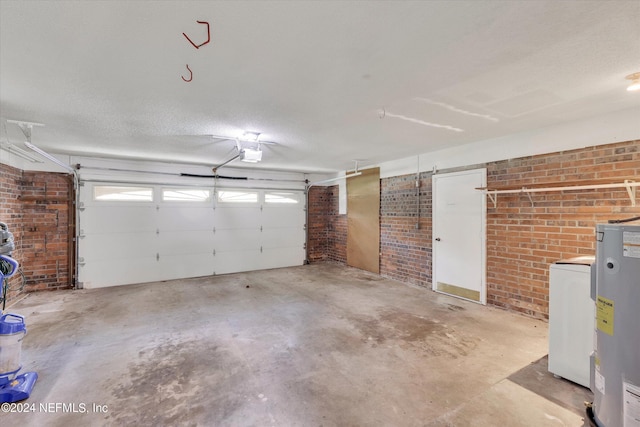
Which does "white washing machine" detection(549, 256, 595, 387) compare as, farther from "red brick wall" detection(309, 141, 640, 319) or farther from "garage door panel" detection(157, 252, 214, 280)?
"garage door panel" detection(157, 252, 214, 280)

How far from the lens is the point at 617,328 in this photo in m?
1.38

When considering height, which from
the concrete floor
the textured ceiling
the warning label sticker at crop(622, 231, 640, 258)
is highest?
the textured ceiling

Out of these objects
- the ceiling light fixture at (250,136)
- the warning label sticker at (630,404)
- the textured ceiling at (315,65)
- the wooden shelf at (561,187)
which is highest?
the textured ceiling at (315,65)

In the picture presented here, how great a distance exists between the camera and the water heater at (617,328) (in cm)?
132

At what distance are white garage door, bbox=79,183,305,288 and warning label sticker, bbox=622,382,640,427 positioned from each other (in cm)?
626

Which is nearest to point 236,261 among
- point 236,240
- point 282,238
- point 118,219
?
point 236,240

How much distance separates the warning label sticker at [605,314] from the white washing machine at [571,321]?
2.94 feet

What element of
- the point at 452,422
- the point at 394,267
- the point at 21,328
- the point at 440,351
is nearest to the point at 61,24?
the point at 21,328

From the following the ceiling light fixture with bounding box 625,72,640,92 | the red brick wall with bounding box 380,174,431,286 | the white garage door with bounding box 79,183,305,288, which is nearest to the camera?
the ceiling light fixture with bounding box 625,72,640,92

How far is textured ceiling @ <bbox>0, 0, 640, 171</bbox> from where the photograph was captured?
1.48 metres

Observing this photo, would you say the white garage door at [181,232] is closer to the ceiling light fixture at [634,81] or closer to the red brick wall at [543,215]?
the red brick wall at [543,215]

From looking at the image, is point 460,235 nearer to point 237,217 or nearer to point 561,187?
point 561,187

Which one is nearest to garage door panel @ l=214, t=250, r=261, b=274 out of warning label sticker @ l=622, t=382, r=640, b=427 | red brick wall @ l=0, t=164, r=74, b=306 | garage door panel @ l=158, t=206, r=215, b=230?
garage door panel @ l=158, t=206, r=215, b=230

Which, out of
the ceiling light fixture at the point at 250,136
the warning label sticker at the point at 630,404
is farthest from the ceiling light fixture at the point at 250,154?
the warning label sticker at the point at 630,404
